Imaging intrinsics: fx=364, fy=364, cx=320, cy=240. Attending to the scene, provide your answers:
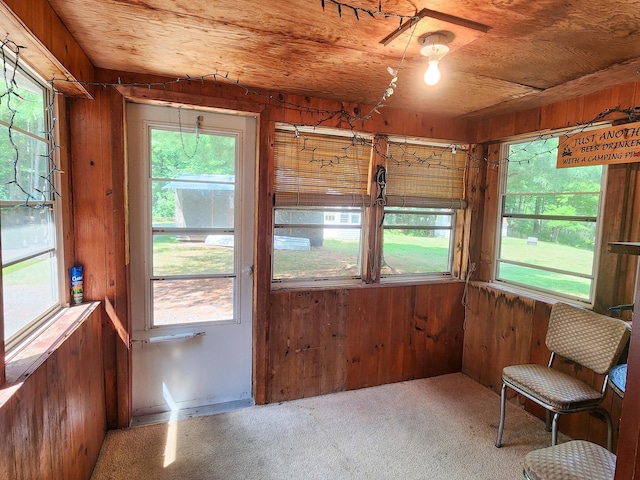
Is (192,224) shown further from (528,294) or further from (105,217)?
(528,294)

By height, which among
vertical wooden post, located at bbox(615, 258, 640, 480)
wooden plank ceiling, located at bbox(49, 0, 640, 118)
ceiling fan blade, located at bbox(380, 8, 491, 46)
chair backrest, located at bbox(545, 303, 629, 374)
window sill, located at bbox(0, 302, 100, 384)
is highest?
wooden plank ceiling, located at bbox(49, 0, 640, 118)

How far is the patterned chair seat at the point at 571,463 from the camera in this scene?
130 centimetres

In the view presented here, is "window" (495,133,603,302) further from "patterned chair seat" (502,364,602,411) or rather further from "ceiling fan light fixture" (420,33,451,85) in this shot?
"ceiling fan light fixture" (420,33,451,85)

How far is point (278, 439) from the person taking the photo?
2.31 m

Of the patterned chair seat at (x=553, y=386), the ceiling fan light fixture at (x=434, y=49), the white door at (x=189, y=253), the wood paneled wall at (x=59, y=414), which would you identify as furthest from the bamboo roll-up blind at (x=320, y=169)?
the patterned chair seat at (x=553, y=386)

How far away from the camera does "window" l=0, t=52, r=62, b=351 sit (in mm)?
1399

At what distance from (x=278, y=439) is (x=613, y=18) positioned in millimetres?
2708

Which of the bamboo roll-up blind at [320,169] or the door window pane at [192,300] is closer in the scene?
the door window pane at [192,300]

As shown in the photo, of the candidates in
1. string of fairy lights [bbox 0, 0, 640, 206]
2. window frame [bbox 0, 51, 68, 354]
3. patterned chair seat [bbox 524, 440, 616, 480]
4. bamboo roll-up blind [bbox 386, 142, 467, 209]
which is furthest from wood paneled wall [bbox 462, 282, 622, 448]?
→ window frame [bbox 0, 51, 68, 354]

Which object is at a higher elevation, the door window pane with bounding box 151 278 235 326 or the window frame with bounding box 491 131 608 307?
the window frame with bounding box 491 131 608 307

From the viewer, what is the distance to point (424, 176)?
310 cm

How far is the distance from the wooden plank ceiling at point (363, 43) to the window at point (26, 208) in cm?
39

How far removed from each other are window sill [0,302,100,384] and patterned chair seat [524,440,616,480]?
1829 mm

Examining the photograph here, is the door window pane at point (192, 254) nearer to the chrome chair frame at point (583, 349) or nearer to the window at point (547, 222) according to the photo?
the chrome chair frame at point (583, 349)
